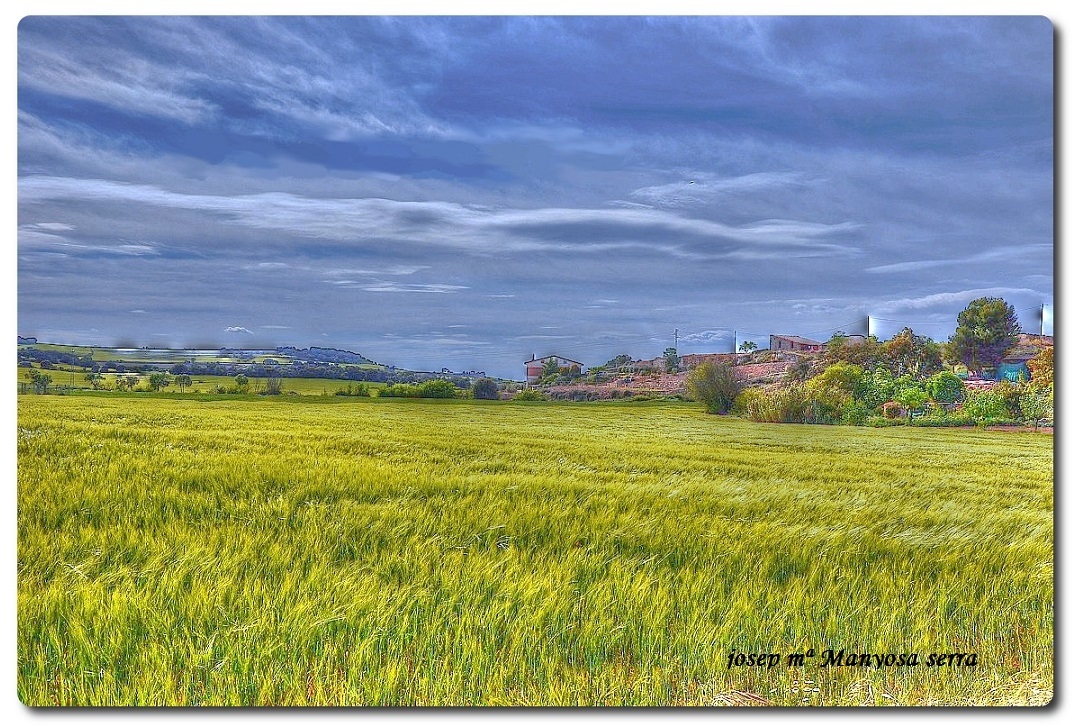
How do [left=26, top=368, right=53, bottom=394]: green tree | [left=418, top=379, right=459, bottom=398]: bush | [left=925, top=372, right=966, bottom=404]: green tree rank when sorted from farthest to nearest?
[left=418, top=379, right=459, bottom=398]: bush → [left=925, top=372, right=966, bottom=404]: green tree → [left=26, top=368, right=53, bottom=394]: green tree

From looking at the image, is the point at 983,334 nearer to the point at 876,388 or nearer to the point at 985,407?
the point at 985,407

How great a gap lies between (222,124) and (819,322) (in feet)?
9.64

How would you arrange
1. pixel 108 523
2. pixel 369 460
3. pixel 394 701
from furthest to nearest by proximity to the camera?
1. pixel 369 460
2. pixel 108 523
3. pixel 394 701

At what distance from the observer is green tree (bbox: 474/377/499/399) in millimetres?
3455

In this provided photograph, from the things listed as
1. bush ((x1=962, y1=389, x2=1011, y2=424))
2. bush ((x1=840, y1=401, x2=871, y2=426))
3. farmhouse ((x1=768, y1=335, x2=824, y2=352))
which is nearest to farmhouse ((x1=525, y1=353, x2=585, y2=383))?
farmhouse ((x1=768, y1=335, x2=824, y2=352))

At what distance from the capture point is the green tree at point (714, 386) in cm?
333

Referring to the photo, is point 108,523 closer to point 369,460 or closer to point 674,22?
point 369,460

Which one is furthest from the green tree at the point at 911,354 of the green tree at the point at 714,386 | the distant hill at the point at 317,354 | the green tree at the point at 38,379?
the green tree at the point at 38,379

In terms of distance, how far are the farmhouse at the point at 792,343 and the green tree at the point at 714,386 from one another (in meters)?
0.22

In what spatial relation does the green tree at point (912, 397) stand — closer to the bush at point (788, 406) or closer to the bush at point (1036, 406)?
the bush at point (788, 406)

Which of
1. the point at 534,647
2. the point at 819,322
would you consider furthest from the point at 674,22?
the point at 534,647

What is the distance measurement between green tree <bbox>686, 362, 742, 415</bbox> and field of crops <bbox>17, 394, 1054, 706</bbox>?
0.09 m

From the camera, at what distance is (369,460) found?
10.6 ft

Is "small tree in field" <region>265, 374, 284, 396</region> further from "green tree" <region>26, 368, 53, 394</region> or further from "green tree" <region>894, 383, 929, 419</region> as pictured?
"green tree" <region>894, 383, 929, 419</region>
